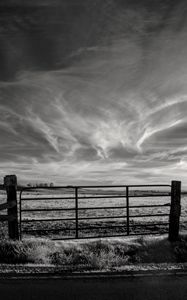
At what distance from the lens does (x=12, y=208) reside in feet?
25.9

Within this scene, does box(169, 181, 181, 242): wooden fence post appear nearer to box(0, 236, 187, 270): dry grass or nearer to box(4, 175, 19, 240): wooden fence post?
box(0, 236, 187, 270): dry grass

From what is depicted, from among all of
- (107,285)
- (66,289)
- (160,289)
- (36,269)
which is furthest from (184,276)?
(36,269)

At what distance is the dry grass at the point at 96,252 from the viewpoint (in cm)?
661

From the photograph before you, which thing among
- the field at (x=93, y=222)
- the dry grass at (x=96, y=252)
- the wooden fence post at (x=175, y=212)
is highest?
the wooden fence post at (x=175, y=212)

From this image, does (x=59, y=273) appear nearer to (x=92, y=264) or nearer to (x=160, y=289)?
(x=92, y=264)

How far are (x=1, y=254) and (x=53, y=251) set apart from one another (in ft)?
3.35

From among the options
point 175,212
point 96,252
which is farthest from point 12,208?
point 175,212

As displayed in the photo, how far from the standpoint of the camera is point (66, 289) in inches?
190

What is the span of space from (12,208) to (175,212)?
384cm

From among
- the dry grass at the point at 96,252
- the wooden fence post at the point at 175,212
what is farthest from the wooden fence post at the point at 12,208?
the wooden fence post at the point at 175,212

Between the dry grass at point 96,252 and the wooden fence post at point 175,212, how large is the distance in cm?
19

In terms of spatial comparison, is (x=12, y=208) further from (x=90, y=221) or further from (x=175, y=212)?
(x=90, y=221)

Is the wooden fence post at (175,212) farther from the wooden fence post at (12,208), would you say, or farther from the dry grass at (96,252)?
the wooden fence post at (12,208)

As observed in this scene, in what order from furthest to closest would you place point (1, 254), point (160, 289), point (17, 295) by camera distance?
point (1, 254) → point (160, 289) → point (17, 295)
